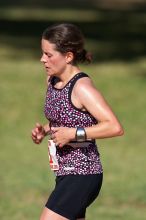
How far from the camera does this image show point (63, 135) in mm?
5965

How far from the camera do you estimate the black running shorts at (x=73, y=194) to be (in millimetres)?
6172

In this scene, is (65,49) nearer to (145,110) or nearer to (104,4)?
(145,110)

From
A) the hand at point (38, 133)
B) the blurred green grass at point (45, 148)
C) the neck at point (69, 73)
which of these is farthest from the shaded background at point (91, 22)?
the neck at point (69, 73)

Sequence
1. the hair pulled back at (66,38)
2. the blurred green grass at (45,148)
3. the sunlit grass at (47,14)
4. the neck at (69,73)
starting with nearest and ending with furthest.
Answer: the hair pulled back at (66,38), the neck at (69,73), the blurred green grass at (45,148), the sunlit grass at (47,14)

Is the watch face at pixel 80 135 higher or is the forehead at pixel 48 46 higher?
the forehead at pixel 48 46

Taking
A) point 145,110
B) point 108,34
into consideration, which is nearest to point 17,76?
point 145,110

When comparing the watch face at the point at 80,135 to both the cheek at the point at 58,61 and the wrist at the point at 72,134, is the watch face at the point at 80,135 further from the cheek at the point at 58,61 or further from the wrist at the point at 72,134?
the cheek at the point at 58,61

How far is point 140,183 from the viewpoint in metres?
11.2

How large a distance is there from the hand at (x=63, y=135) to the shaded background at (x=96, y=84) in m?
3.30

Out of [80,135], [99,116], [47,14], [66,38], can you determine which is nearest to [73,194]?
[80,135]

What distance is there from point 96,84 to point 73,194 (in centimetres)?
1309

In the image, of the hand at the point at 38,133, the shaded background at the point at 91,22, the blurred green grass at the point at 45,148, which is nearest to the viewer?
the hand at the point at 38,133

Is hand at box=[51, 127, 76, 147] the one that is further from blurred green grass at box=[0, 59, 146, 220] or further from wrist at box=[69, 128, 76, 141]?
blurred green grass at box=[0, 59, 146, 220]

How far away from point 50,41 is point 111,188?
501 cm
